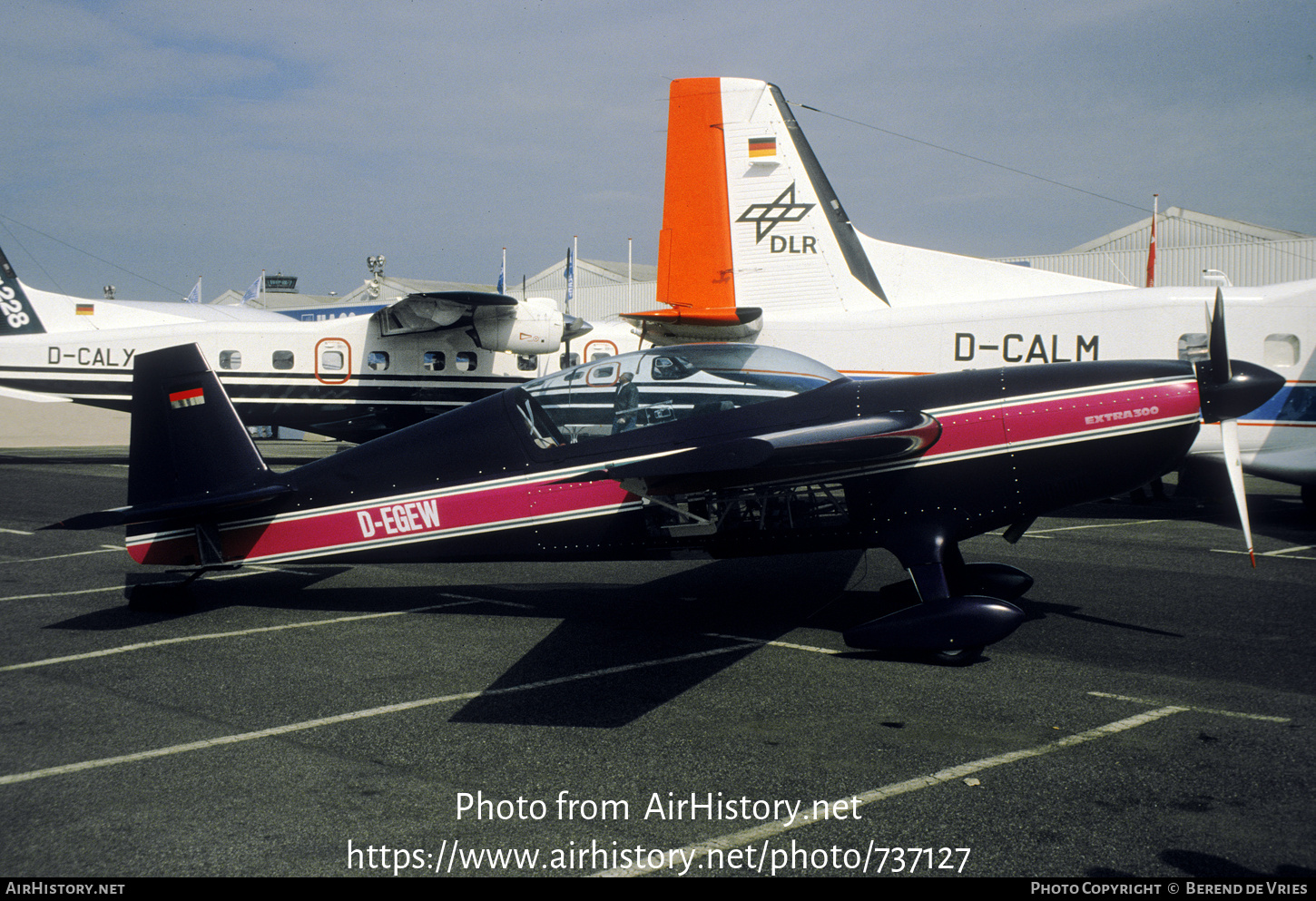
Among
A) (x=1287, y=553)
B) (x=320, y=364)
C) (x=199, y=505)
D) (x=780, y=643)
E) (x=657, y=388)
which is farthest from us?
(x=320, y=364)

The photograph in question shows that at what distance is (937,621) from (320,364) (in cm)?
1446

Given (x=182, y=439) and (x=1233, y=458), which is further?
(x=182, y=439)

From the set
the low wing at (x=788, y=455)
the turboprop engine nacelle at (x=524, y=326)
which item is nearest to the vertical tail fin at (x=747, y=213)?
the turboprop engine nacelle at (x=524, y=326)

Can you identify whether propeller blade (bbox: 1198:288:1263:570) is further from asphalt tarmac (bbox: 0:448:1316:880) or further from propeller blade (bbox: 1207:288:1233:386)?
asphalt tarmac (bbox: 0:448:1316:880)

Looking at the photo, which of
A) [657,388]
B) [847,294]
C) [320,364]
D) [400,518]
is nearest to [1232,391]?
[657,388]

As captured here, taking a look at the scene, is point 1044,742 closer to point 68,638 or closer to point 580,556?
point 580,556

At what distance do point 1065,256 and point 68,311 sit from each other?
94.4ft

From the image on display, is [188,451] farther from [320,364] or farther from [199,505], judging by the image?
[320,364]

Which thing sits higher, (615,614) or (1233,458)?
(1233,458)

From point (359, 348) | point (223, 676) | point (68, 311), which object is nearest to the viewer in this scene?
point (223, 676)

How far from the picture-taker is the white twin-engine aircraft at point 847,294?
11.7 m

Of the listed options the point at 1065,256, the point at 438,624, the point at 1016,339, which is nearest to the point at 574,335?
the point at 1016,339

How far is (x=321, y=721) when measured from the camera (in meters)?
4.74

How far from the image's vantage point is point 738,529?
630 cm
